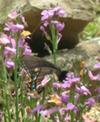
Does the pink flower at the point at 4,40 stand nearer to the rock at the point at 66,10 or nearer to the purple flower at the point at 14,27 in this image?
the purple flower at the point at 14,27

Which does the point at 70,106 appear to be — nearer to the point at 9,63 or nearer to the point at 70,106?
the point at 70,106

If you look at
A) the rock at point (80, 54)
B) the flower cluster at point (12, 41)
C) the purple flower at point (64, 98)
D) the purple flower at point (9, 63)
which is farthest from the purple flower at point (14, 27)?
the rock at point (80, 54)

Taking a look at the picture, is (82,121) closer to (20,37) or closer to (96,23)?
(20,37)

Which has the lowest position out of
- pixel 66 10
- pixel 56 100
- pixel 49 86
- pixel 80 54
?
pixel 80 54

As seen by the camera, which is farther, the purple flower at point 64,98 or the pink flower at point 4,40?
the pink flower at point 4,40

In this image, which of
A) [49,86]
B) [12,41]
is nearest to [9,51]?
[12,41]

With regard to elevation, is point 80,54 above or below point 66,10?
below
